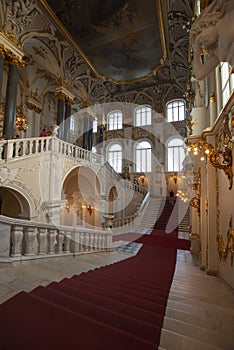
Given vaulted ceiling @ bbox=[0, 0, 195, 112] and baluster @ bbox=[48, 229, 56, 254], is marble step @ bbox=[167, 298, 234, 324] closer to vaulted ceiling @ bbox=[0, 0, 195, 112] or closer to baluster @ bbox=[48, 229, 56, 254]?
baluster @ bbox=[48, 229, 56, 254]

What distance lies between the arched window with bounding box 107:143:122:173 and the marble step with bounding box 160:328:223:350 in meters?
19.4

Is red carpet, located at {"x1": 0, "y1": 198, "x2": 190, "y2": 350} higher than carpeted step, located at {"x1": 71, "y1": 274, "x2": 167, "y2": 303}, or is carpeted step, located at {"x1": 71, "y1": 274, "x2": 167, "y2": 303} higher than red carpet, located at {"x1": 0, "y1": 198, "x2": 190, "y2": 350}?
red carpet, located at {"x1": 0, "y1": 198, "x2": 190, "y2": 350}

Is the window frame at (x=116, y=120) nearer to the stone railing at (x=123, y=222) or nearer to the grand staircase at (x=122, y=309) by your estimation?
the stone railing at (x=123, y=222)

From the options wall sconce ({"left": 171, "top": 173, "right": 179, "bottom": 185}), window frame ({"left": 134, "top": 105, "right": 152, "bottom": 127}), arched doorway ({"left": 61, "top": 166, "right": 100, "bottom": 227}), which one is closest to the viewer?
arched doorway ({"left": 61, "top": 166, "right": 100, "bottom": 227})

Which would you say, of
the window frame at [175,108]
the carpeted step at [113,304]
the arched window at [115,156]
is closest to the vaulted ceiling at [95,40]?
the window frame at [175,108]

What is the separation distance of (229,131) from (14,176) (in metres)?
7.14

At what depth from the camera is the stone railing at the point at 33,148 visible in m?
7.79

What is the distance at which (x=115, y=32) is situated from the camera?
474 inches

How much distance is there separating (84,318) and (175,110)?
20.3 m

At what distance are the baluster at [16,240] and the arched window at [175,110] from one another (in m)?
18.6

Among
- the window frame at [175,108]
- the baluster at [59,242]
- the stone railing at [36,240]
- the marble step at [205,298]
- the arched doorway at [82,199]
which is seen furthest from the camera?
the window frame at [175,108]

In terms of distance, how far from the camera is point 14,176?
310 inches

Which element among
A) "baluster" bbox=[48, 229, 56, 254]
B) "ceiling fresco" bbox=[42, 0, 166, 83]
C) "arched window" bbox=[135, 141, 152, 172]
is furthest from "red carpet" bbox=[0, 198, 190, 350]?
"arched window" bbox=[135, 141, 152, 172]

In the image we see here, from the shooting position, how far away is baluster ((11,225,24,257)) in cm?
361
